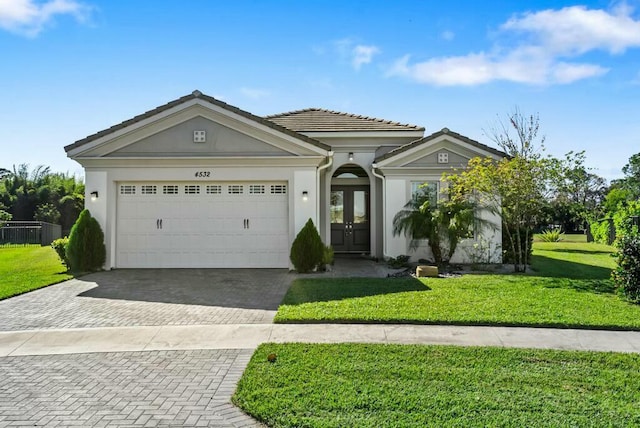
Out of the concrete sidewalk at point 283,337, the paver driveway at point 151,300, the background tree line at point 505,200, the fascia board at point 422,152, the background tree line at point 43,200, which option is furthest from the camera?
the background tree line at point 43,200

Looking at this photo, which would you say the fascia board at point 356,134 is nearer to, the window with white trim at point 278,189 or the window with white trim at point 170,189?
the window with white trim at point 278,189

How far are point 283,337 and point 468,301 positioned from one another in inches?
165

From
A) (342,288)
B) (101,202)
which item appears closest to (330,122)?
(101,202)

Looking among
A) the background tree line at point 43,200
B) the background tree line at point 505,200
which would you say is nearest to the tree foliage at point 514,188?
the background tree line at point 505,200

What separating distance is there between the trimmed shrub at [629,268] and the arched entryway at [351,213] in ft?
32.1

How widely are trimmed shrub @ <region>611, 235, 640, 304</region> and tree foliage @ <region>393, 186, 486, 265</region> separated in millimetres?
4309

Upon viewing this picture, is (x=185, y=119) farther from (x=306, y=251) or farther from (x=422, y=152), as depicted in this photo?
(x=422, y=152)

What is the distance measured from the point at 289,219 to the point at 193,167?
134 inches

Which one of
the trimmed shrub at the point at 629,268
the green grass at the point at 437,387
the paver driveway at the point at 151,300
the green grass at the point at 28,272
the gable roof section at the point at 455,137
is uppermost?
the gable roof section at the point at 455,137

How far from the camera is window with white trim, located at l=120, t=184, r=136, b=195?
1330 centimetres

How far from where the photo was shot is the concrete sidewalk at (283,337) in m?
6.17

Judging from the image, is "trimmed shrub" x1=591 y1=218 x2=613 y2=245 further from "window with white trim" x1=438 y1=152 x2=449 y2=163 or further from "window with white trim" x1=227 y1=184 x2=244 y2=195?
"window with white trim" x1=227 y1=184 x2=244 y2=195

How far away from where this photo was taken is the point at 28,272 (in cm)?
1323

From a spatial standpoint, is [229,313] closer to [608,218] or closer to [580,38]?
[580,38]
